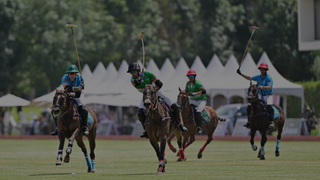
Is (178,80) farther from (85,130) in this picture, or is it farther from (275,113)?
(85,130)

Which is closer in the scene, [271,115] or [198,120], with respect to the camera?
[271,115]

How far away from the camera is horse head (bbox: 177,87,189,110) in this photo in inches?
820

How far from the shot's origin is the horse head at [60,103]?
1603 cm

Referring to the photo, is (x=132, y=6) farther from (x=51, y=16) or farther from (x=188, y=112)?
(x=188, y=112)

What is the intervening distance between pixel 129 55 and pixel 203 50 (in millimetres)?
8762

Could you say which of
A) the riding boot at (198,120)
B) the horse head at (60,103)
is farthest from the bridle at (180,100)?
the horse head at (60,103)

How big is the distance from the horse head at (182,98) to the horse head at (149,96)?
4.97 meters

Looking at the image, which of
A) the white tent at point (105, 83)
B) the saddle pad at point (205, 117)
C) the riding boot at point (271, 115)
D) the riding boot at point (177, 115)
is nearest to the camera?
the riding boot at point (177, 115)

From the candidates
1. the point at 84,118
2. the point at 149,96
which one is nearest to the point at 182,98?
the point at 84,118

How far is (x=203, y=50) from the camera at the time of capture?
61750 mm

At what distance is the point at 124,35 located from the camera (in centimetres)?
6919

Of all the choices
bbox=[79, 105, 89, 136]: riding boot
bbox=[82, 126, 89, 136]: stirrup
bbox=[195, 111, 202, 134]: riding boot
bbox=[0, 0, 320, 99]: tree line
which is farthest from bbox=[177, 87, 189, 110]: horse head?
bbox=[0, 0, 320, 99]: tree line

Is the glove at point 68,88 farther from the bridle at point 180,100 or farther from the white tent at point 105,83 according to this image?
the white tent at point 105,83

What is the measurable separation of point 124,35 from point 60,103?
175 feet
